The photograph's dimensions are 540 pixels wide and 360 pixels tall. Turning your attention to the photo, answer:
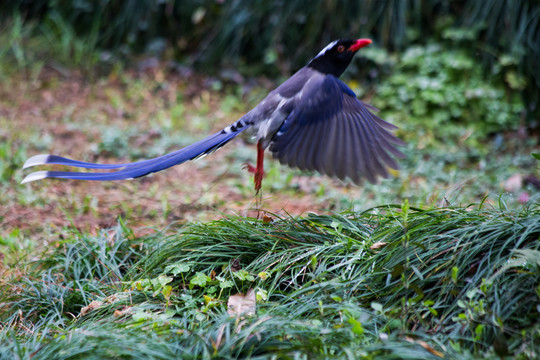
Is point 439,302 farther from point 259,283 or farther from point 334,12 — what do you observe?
point 334,12

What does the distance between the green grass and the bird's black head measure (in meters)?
0.94

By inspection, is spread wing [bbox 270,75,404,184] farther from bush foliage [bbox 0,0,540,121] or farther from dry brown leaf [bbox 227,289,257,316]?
bush foliage [bbox 0,0,540,121]

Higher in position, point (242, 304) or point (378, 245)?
point (378, 245)

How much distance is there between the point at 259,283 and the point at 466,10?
4.26 meters

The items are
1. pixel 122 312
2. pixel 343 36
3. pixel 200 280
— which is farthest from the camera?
pixel 343 36

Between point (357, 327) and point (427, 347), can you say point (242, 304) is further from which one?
point (427, 347)

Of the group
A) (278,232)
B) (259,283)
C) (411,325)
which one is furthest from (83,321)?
(411,325)

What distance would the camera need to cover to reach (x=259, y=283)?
93.7 inches

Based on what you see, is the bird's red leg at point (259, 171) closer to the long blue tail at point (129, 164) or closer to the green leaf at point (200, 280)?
the long blue tail at point (129, 164)

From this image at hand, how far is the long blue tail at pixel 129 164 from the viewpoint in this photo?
99.1 inches

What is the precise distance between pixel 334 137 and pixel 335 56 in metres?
0.61

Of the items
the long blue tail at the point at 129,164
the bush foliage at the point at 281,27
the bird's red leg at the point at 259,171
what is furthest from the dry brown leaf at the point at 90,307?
the bush foliage at the point at 281,27

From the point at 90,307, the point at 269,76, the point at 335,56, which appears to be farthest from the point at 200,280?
the point at 269,76

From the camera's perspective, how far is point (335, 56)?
3271mm
